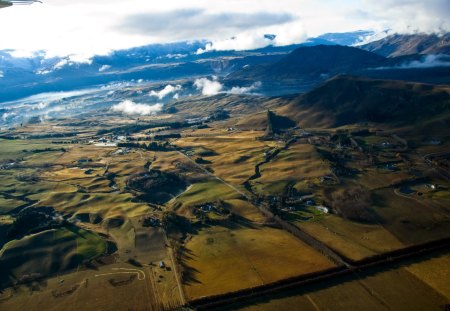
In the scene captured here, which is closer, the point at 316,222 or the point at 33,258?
the point at 33,258

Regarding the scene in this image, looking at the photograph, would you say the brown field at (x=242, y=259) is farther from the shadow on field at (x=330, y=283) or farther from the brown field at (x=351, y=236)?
the brown field at (x=351, y=236)

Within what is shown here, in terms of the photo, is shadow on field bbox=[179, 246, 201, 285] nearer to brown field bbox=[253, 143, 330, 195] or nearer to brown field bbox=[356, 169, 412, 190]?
brown field bbox=[253, 143, 330, 195]

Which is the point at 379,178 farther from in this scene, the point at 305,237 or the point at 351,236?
the point at 305,237

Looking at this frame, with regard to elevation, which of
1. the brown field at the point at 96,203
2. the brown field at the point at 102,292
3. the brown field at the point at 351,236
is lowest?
the brown field at the point at 96,203

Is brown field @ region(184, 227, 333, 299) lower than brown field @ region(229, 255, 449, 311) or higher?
lower

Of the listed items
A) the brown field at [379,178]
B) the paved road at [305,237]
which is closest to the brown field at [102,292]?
the paved road at [305,237]

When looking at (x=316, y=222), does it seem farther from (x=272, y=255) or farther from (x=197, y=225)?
(x=197, y=225)

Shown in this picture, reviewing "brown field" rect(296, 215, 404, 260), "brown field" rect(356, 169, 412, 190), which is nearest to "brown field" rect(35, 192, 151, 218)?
"brown field" rect(296, 215, 404, 260)

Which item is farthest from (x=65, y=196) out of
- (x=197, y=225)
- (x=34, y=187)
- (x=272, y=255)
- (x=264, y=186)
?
(x=272, y=255)
